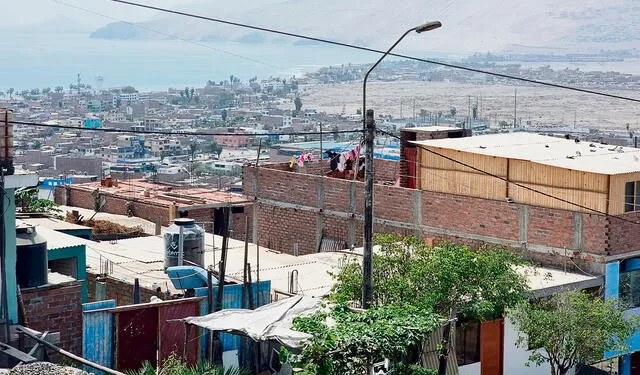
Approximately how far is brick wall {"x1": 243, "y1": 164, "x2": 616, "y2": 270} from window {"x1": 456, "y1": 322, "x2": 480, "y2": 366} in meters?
3.39

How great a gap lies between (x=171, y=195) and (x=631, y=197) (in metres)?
17.9

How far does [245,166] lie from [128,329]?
12.8 m

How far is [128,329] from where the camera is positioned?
13.2 m

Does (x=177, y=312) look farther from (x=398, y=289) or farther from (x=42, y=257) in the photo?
(x=398, y=289)

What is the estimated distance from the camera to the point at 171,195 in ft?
112

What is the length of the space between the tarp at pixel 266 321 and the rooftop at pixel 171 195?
17.7 meters

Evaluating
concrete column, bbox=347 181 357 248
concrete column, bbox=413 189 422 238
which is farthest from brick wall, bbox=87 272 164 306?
concrete column, bbox=347 181 357 248

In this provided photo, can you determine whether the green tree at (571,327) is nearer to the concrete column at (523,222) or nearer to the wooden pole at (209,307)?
the concrete column at (523,222)

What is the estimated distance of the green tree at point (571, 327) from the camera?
15.4m

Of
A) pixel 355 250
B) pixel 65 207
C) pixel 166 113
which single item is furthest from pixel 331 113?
pixel 355 250

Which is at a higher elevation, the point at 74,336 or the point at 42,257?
the point at 42,257

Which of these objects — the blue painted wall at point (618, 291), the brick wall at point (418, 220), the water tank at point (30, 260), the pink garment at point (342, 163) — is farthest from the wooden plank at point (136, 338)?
the pink garment at point (342, 163)

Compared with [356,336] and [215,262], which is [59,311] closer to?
[356,336]

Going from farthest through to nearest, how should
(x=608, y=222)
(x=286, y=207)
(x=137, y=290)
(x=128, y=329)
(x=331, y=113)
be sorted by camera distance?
(x=331, y=113), (x=286, y=207), (x=608, y=222), (x=137, y=290), (x=128, y=329)
